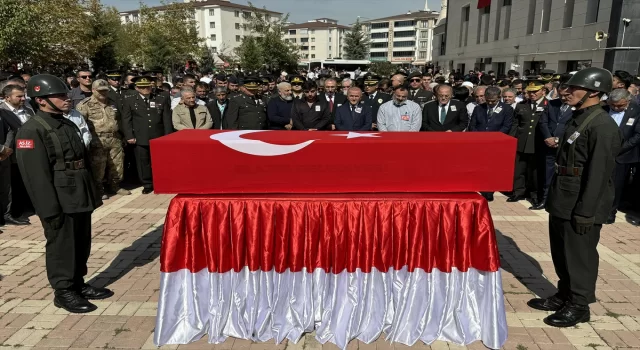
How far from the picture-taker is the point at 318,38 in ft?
368

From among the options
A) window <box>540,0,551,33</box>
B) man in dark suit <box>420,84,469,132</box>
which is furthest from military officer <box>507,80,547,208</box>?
window <box>540,0,551,33</box>

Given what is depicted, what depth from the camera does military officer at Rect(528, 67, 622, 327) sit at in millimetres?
3283

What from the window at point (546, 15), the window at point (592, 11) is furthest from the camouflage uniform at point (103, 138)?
the window at point (546, 15)

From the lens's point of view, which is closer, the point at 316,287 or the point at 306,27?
the point at 316,287

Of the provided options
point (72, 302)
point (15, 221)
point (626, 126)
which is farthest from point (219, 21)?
point (72, 302)

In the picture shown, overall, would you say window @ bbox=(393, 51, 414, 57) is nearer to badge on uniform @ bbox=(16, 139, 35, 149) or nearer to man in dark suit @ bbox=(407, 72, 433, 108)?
man in dark suit @ bbox=(407, 72, 433, 108)

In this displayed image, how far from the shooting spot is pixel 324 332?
3.46 metres

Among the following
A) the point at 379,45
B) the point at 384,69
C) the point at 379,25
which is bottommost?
the point at 384,69

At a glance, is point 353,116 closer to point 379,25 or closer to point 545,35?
point 545,35

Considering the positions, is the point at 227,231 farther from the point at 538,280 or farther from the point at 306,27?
the point at 306,27

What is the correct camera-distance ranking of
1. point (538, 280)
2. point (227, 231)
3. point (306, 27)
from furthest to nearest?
point (306, 27) → point (538, 280) → point (227, 231)

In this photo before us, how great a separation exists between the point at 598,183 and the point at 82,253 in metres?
4.43

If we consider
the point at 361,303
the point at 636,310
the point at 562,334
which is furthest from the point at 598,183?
the point at 361,303

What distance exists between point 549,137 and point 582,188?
12.3 feet
